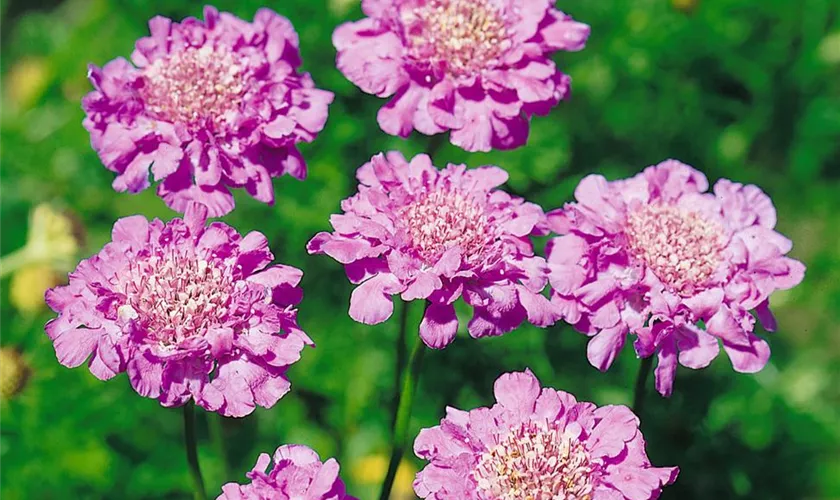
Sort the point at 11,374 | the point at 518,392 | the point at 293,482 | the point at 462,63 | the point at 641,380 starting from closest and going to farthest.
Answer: the point at 293,482 → the point at 518,392 → the point at 641,380 → the point at 462,63 → the point at 11,374

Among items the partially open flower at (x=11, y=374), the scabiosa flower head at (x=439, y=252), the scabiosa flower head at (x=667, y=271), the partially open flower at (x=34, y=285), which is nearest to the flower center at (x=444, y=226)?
the scabiosa flower head at (x=439, y=252)

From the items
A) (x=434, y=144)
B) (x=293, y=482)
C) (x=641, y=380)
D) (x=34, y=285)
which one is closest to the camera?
(x=293, y=482)

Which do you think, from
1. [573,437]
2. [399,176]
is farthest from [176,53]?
[573,437]

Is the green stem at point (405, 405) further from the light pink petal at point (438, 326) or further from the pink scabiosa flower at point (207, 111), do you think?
the pink scabiosa flower at point (207, 111)

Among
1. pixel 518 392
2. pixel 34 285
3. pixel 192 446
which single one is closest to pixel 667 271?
pixel 518 392

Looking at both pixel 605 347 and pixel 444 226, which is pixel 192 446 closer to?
pixel 444 226

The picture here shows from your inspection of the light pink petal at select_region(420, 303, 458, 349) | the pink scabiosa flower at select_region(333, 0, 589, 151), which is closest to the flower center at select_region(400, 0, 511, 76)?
the pink scabiosa flower at select_region(333, 0, 589, 151)

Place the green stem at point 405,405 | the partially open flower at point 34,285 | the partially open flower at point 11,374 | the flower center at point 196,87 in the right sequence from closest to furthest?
the green stem at point 405,405 < the flower center at point 196,87 < the partially open flower at point 11,374 < the partially open flower at point 34,285
